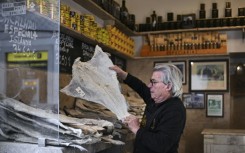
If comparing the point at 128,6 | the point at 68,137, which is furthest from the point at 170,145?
the point at 128,6

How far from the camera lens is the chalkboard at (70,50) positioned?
3016 millimetres

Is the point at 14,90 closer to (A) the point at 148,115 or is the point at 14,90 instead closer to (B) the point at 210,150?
(A) the point at 148,115

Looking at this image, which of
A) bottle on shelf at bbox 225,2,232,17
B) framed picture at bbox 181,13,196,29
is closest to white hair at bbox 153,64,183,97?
framed picture at bbox 181,13,196,29

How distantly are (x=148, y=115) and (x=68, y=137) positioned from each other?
0.78 meters

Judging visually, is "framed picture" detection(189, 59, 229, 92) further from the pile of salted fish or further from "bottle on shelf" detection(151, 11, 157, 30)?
the pile of salted fish

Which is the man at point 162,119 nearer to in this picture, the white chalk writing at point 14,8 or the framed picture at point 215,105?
the white chalk writing at point 14,8

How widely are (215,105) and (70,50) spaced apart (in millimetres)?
2614

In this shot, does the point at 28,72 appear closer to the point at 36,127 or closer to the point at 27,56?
the point at 27,56

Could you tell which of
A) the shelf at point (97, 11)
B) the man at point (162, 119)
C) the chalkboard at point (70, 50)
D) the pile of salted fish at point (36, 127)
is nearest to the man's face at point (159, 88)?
the man at point (162, 119)

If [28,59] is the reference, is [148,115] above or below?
below

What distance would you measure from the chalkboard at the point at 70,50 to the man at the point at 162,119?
3.80ft

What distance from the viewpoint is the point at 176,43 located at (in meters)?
4.97

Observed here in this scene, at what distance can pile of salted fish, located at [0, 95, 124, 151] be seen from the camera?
1.25 metres

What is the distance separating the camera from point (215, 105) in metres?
4.89
